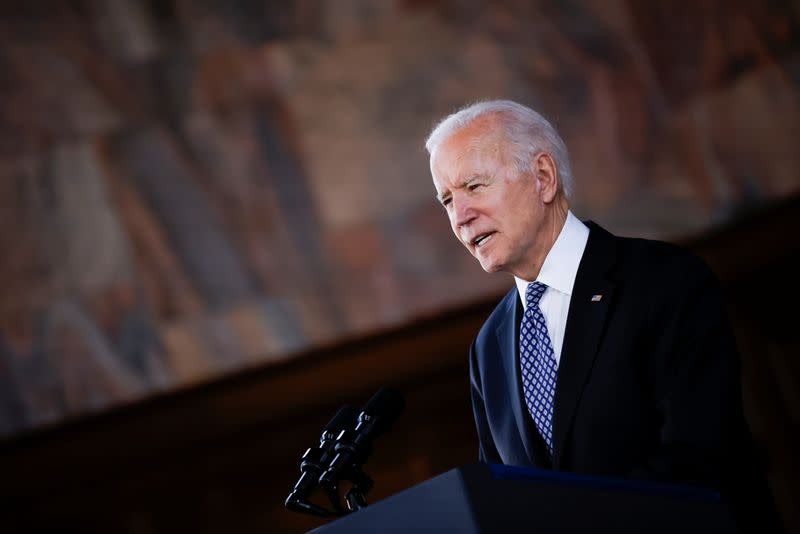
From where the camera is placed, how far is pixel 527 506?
1641 millimetres

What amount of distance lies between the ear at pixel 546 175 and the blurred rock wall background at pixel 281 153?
A: 12.7 ft

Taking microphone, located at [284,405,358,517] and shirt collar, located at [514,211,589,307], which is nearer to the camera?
microphone, located at [284,405,358,517]

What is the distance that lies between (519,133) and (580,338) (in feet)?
1.74

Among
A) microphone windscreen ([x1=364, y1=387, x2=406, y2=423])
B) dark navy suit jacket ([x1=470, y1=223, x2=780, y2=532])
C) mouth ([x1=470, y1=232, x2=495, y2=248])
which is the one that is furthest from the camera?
mouth ([x1=470, y1=232, x2=495, y2=248])

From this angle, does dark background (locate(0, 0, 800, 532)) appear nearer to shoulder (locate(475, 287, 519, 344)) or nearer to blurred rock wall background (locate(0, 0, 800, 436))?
blurred rock wall background (locate(0, 0, 800, 436))

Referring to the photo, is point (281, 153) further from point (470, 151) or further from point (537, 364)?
point (537, 364)

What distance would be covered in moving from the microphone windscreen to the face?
0.41 meters

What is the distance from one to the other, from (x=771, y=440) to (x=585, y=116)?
213cm

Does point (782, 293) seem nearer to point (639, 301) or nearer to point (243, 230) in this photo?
point (243, 230)

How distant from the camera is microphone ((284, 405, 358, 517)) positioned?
199 cm

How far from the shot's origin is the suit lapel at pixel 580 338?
2166 mm

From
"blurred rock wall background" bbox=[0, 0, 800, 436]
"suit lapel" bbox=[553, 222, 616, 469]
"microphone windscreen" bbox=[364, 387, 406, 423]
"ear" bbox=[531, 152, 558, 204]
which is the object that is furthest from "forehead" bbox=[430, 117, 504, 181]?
"blurred rock wall background" bbox=[0, 0, 800, 436]

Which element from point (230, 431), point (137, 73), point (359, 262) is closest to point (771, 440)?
point (359, 262)

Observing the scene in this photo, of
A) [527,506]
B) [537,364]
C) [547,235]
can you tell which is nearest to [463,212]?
[547,235]
